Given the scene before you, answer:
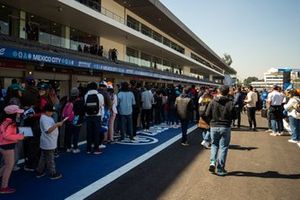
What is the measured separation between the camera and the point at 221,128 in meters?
7.18

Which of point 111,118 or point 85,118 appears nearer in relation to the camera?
point 85,118

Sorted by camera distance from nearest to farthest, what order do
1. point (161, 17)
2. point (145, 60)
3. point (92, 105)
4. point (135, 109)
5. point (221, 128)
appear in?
point (221, 128)
point (92, 105)
point (135, 109)
point (161, 17)
point (145, 60)

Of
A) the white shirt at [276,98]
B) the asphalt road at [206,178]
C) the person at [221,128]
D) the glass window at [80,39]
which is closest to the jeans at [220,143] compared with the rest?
the person at [221,128]

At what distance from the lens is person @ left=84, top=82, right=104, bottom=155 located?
29.1 feet

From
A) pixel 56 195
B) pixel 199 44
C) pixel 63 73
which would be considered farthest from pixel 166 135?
pixel 199 44

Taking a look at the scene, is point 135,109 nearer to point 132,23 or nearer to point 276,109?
point 276,109

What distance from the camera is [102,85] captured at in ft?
32.5

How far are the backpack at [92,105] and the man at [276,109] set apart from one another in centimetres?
741

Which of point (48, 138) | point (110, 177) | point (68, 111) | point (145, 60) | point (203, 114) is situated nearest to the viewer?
point (48, 138)

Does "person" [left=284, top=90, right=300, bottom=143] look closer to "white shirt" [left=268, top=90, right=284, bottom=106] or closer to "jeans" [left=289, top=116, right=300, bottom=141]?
"jeans" [left=289, top=116, right=300, bottom=141]

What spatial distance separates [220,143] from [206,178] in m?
0.83

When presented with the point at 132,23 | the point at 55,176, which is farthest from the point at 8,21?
the point at 132,23

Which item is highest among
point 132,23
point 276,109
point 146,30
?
point 146,30

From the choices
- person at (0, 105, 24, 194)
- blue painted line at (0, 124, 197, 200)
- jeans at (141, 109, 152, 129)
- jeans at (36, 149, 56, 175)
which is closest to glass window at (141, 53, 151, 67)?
jeans at (141, 109, 152, 129)
